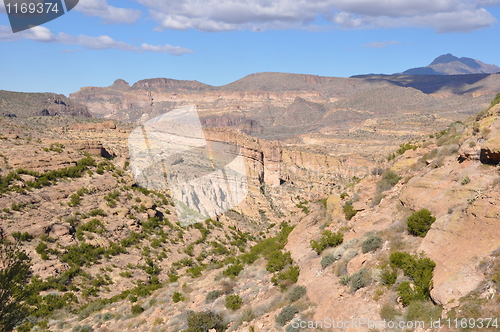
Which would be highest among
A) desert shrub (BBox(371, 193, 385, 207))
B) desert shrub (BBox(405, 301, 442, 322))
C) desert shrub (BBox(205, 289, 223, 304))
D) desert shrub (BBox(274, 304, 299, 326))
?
desert shrub (BBox(371, 193, 385, 207))

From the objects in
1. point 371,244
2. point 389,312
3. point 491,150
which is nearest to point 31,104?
point 371,244

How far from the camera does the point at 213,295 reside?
15.8 m

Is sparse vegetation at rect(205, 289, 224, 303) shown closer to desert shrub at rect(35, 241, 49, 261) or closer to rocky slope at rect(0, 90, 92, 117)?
desert shrub at rect(35, 241, 49, 261)

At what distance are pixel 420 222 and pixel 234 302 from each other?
23.0 ft

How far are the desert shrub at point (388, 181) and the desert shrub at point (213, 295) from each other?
314 inches

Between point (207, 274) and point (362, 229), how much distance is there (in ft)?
29.6

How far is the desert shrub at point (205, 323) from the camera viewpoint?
A: 42.2ft

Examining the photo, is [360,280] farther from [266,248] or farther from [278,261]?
[266,248]

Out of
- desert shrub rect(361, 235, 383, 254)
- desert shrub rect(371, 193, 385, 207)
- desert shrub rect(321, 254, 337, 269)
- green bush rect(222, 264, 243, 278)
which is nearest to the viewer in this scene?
desert shrub rect(361, 235, 383, 254)

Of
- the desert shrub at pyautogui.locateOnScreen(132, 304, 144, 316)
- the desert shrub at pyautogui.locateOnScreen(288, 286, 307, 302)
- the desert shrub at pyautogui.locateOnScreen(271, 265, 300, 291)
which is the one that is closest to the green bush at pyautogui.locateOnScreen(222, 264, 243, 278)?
the desert shrub at pyautogui.locateOnScreen(271, 265, 300, 291)

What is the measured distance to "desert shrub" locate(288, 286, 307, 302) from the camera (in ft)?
40.9

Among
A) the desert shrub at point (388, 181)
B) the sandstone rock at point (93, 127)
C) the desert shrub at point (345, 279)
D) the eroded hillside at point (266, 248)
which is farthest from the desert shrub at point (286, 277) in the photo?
the sandstone rock at point (93, 127)

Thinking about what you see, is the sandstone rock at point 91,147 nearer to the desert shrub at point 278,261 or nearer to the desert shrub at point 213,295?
the desert shrub at point 213,295

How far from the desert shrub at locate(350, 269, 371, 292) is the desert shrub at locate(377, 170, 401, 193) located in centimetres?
615
